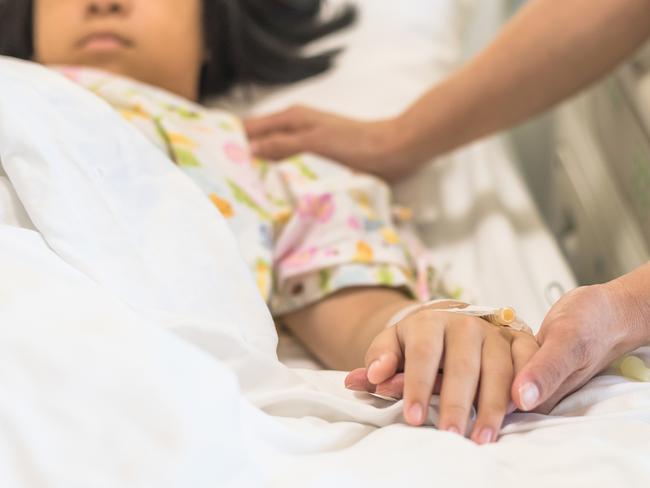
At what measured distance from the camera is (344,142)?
1.04 metres

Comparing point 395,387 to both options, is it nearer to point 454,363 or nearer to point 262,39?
point 454,363

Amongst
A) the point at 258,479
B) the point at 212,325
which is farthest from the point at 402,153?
the point at 258,479

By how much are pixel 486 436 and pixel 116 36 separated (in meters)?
0.76

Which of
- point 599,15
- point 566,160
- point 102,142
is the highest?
point 599,15

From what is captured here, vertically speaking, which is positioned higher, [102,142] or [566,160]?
[102,142]

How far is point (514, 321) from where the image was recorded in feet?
1.90

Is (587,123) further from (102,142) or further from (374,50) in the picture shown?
(102,142)

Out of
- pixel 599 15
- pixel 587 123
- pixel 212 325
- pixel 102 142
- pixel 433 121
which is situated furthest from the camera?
pixel 587 123

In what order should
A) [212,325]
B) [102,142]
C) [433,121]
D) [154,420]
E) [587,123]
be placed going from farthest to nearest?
[587,123]
[433,121]
[102,142]
[212,325]
[154,420]

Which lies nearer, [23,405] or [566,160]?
[23,405]

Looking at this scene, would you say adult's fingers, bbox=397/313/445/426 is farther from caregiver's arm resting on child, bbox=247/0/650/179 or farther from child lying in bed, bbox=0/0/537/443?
caregiver's arm resting on child, bbox=247/0/650/179

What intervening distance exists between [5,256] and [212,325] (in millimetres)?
132

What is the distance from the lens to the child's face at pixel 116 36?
105 cm

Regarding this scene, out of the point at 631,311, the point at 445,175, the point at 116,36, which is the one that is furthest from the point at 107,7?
the point at 631,311
